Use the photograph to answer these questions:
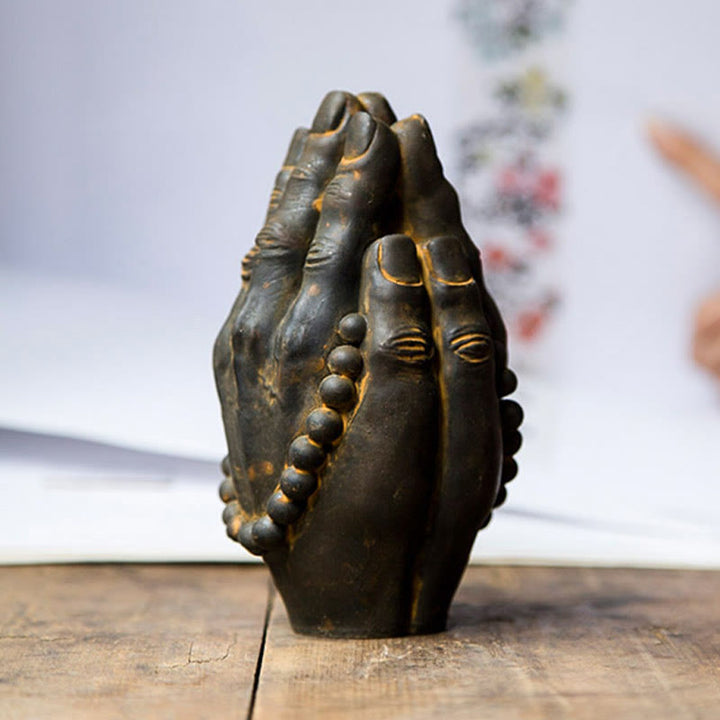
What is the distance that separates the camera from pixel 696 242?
7.93 feet

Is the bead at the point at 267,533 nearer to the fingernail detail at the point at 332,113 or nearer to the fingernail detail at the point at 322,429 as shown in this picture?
the fingernail detail at the point at 322,429

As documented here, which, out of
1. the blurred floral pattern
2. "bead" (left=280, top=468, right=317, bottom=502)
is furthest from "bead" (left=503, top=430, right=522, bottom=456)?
the blurred floral pattern

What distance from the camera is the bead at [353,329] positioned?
1.48 m

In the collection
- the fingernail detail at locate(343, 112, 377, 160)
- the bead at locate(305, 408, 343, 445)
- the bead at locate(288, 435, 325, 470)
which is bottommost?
the bead at locate(288, 435, 325, 470)

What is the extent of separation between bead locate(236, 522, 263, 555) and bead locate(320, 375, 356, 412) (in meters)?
0.17

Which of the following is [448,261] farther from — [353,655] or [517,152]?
[517,152]

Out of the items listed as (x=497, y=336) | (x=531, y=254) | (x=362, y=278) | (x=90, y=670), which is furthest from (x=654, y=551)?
(x=90, y=670)

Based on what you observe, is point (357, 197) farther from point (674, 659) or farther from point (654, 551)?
point (654, 551)

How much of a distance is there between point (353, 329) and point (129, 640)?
44 centimetres

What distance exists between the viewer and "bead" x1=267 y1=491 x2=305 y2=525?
4.91 feet

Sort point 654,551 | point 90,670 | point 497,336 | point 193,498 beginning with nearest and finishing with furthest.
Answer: point 90,670 → point 497,336 → point 654,551 → point 193,498

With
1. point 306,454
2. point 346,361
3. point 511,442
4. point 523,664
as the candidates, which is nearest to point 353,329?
point 346,361

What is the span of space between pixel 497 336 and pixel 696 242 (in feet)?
3.09

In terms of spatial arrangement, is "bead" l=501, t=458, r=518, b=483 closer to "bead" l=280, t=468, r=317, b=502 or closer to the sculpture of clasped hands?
the sculpture of clasped hands
